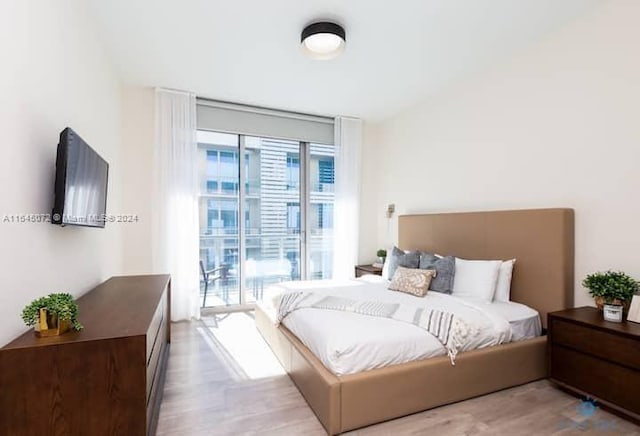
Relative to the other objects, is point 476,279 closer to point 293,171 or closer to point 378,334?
point 378,334

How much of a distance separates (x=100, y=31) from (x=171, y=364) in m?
2.85

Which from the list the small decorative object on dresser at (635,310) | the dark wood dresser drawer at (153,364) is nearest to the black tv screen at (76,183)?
the dark wood dresser drawer at (153,364)

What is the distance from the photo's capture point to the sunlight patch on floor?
2.69 m

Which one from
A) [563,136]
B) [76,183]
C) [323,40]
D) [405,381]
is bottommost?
[405,381]

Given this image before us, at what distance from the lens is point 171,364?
9.13ft

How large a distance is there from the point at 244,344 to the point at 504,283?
2.51 m

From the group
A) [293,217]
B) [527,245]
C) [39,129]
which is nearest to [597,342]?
[527,245]

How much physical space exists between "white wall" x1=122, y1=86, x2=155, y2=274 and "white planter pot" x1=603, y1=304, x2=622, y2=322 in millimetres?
4258

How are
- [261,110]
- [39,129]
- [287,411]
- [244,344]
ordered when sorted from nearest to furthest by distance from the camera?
[39,129] → [287,411] → [244,344] → [261,110]

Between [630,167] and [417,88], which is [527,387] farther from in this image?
[417,88]

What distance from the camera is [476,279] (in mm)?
2891

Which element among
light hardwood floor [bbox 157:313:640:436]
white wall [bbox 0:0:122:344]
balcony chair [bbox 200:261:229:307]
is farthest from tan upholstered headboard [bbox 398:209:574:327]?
white wall [bbox 0:0:122:344]

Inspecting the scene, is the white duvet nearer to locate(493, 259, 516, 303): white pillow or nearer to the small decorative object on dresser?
locate(493, 259, 516, 303): white pillow

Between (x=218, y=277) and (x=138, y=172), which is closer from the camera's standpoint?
(x=138, y=172)
